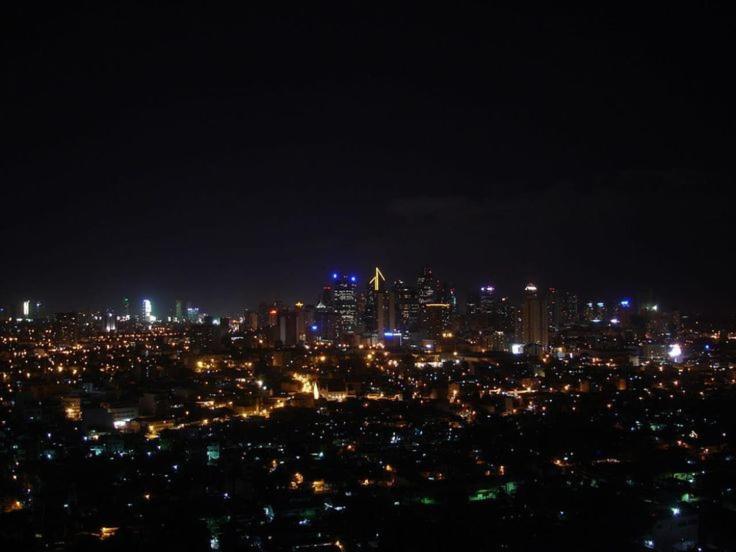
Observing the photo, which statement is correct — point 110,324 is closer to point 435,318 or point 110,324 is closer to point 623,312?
point 435,318

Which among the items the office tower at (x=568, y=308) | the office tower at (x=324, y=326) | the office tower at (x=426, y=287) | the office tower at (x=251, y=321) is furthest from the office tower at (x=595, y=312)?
the office tower at (x=251, y=321)

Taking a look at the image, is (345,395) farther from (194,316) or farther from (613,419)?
(194,316)

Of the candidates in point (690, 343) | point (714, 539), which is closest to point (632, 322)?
point (690, 343)

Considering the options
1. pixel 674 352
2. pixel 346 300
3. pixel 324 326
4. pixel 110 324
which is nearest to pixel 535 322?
pixel 674 352

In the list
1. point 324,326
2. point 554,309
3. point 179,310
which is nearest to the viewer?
point 324,326

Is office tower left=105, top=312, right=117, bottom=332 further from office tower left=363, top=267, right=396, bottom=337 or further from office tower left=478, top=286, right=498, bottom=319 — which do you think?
office tower left=478, top=286, right=498, bottom=319

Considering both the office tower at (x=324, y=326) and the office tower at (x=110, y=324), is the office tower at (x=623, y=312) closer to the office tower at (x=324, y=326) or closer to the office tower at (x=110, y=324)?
the office tower at (x=324, y=326)
